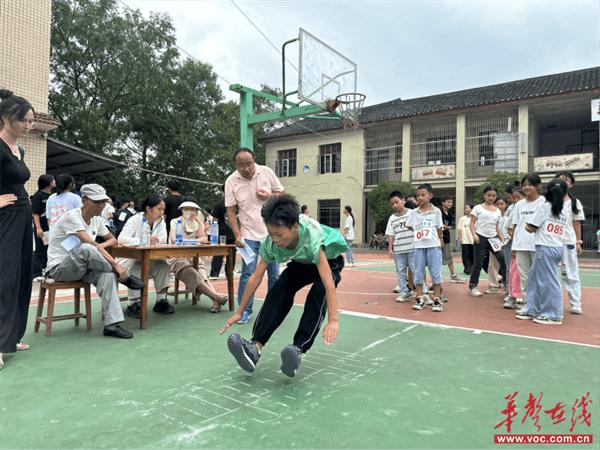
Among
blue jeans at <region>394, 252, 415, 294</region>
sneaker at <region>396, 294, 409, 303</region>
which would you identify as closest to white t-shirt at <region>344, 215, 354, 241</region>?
blue jeans at <region>394, 252, 415, 294</region>

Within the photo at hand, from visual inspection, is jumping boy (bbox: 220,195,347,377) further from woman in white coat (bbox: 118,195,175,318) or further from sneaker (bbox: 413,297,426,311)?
sneaker (bbox: 413,297,426,311)

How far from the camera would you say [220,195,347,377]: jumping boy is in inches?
96.9

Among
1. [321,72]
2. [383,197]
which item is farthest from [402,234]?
[383,197]

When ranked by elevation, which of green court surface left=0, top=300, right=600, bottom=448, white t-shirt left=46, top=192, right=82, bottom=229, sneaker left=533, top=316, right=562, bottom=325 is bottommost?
green court surface left=0, top=300, right=600, bottom=448

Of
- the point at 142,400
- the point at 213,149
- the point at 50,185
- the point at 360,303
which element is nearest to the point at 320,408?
the point at 142,400

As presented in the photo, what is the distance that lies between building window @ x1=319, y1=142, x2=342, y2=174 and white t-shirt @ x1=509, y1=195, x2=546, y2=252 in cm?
1938

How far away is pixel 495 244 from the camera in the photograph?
6227 millimetres

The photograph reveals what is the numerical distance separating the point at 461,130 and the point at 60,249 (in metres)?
19.7

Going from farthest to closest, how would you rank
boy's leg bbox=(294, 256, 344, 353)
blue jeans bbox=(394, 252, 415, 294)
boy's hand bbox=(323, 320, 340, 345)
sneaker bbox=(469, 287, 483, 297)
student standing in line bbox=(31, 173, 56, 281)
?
student standing in line bbox=(31, 173, 56, 281) → sneaker bbox=(469, 287, 483, 297) → blue jeans bbox=(394, 252, 415, 294) → boy's leg bbox=(294, 256, 344, 353) → boy's hand bbox=(323, 320, 340, 345)

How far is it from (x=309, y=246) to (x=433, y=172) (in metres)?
19.7

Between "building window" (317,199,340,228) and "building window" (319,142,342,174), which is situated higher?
"building window" (319,142,342,174)

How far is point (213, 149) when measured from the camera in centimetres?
2561

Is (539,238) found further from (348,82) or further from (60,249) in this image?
(348,82)

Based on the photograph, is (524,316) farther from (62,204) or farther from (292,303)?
(62,204)
